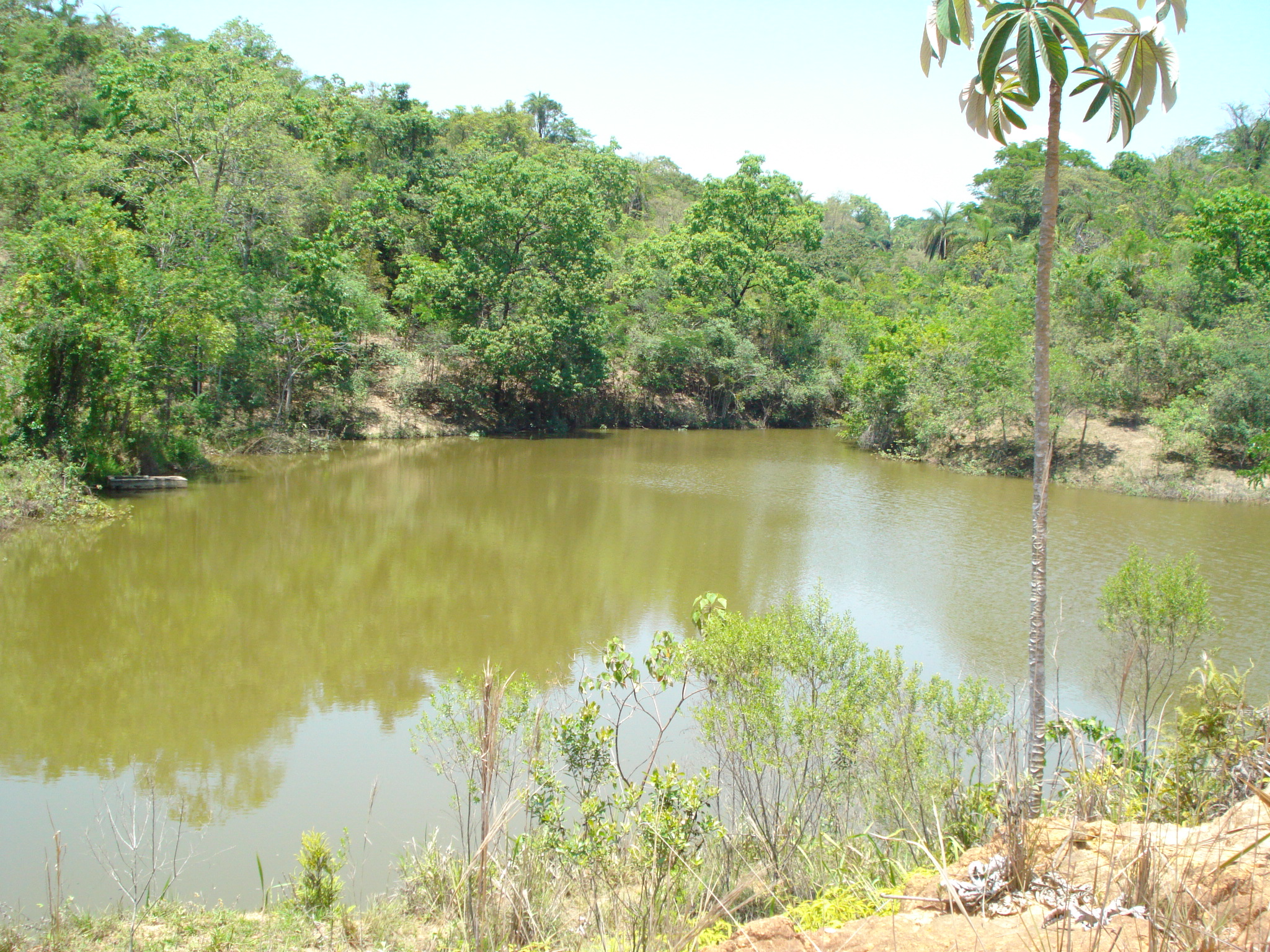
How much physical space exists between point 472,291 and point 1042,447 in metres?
26.5

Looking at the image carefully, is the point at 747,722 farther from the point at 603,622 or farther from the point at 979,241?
the point at 979,241

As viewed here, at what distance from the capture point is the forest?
61.6 ft

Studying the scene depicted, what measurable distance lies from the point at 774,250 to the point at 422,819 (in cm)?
3468

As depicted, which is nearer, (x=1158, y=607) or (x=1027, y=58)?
(x=1027, y=58)

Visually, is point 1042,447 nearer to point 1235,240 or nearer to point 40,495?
point 40,495

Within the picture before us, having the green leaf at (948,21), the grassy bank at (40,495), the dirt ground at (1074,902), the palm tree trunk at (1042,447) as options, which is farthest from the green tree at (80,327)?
the dirt ground at (1074,902)

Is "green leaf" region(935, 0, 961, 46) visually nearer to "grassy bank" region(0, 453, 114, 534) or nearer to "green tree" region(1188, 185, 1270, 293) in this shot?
"grassy bank" region(0, 453, 114, 534)

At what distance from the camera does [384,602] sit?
13227 mm

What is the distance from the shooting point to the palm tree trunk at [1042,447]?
240 inches

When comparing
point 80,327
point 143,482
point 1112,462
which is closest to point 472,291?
point 143,482

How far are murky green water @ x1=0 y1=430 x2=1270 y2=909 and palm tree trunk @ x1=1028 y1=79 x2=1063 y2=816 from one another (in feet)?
8.05

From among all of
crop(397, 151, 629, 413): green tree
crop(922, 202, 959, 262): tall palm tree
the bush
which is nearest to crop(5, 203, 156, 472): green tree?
crop(397, 151, 629, 413): green tree

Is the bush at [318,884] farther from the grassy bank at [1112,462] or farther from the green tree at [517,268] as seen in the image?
the green tree at [517,268]

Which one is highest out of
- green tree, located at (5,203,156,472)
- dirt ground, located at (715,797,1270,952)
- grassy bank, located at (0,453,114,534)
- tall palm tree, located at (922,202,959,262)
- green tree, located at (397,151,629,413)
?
tall palm tree, located at (922,202,959,262)
